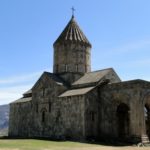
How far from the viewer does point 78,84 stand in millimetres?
39500

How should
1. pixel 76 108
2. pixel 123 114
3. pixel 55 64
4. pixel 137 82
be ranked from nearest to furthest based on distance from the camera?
pixel 137 82 < pixel 76 108 < pixel 123 114 < pixel 55 64

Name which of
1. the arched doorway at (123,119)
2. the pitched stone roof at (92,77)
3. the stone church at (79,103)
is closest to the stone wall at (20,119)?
the stone church at (79,103)

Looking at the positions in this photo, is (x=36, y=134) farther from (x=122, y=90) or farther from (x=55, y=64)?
(x=122, y=90)

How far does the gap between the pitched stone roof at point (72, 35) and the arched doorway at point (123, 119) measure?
425 inches

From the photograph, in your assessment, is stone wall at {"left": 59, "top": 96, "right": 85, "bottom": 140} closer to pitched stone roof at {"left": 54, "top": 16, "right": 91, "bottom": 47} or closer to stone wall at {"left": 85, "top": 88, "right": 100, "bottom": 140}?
stone wall at {"left": 85, "top": 88, "right": 100, "bottom": 140}

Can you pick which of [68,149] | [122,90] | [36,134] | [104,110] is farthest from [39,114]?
[68,149]

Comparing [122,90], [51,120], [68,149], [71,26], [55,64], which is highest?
[71,26]

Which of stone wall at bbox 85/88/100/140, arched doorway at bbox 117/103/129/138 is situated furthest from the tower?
arched doorway at bbox 117/103/129/138

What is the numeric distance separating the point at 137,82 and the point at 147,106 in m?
4.82

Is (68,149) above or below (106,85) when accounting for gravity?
below

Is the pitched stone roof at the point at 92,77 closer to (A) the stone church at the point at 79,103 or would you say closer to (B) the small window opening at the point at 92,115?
(A) the stone church at the point at 79,103

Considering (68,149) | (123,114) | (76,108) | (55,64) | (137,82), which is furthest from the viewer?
(55,64)

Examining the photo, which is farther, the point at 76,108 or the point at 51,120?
the point at 51,120

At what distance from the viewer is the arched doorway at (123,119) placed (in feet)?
124
